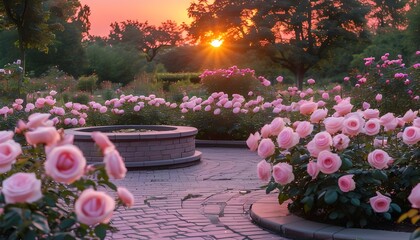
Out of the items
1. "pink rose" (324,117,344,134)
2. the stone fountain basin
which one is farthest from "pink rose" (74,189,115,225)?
the stone fountain basin

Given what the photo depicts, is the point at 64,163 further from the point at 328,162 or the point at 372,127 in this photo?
the point at 372,127

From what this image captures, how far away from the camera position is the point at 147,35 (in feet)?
260

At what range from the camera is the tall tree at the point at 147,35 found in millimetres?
78875

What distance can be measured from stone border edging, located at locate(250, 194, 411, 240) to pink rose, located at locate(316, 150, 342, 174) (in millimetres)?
533

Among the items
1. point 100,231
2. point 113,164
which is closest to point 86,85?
point 100,231

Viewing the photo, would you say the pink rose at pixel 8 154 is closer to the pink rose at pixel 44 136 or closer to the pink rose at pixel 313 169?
the pink rose at pixel 44 136

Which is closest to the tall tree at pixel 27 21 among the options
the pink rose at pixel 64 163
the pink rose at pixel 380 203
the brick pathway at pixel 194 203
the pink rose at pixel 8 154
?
the brick pathway at pixel 194 203

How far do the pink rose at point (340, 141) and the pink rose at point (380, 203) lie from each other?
54 cm

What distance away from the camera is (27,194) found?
2363mm

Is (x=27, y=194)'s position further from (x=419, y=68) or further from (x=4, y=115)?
(x=419, y=68)

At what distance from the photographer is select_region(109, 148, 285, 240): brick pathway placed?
220 inches

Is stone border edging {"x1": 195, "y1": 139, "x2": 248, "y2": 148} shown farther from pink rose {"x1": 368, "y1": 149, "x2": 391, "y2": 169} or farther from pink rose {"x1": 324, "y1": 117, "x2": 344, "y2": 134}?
pink rose {"x1": 368, "y1": 149, "x2": 391, "y2": 169}

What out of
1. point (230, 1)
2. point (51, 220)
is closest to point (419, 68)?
point (51, 220)

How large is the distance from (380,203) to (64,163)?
3.54 meters
